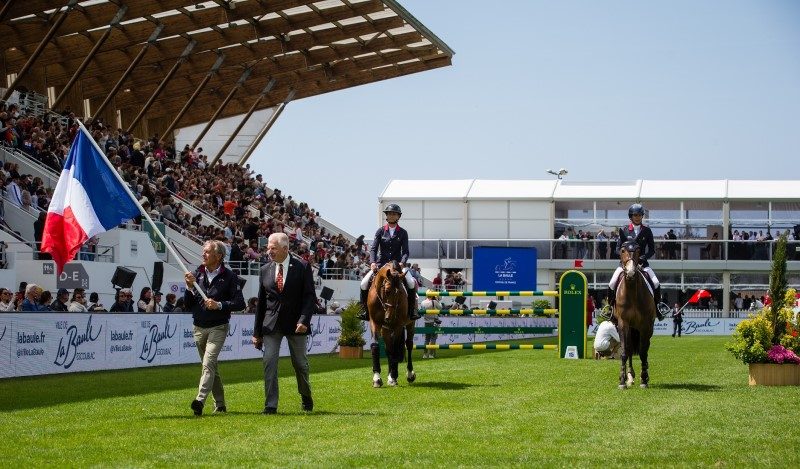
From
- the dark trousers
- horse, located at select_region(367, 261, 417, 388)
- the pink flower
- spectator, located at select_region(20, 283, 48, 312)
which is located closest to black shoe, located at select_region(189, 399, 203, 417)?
the dark trousers

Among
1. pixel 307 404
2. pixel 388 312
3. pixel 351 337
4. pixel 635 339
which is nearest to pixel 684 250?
pixel 351 337

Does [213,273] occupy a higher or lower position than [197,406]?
higher

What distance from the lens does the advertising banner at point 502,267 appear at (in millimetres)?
45188

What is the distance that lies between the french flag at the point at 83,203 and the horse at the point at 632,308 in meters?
6.84

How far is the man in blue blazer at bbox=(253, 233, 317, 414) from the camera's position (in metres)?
13.0

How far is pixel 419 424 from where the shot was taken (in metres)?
11.9

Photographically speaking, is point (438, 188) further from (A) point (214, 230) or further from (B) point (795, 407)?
(B) point (795, 407)

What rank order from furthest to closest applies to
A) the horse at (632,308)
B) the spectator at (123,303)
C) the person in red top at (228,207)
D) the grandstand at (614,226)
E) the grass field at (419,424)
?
1. the grandstand at (614,226)
2. the person in red top at (228,207)
3. the spectator at (123,303)
4. the horse at (632,308)
5. the grass field at (419,424)

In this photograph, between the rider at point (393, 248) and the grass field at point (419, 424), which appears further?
the rider at point (393, 248)

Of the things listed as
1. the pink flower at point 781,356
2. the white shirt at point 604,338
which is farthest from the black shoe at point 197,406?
the white shirt at point 604,338

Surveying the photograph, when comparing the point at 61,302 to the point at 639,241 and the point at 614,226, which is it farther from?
the point at 614,226

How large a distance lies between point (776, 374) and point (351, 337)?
13.6 m

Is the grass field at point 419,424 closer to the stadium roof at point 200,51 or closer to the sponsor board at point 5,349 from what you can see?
the sponsor board at point 5,349

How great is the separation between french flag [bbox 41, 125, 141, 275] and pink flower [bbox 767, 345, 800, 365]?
31.3 ft
